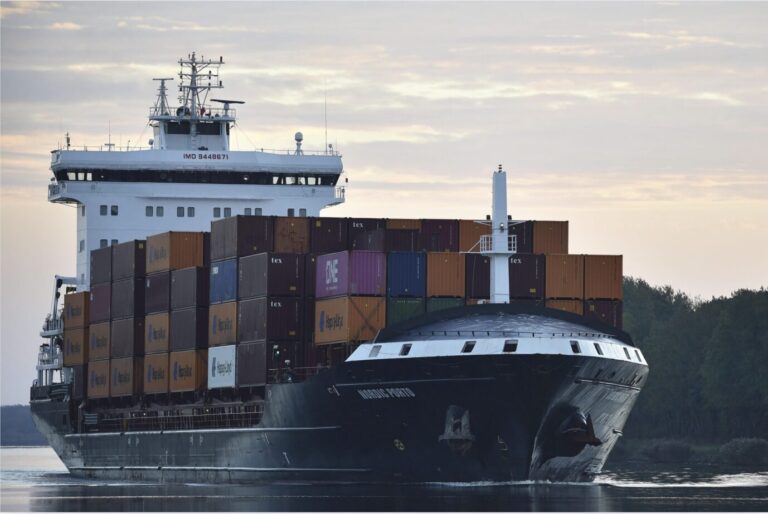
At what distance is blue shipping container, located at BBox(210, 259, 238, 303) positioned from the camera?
65.1 meters

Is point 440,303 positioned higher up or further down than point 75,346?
higher up

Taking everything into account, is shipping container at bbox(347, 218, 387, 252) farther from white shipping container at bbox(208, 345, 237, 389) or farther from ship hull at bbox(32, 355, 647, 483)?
ship hull at bbox(32, 355, 647, 483)

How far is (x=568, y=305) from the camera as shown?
203 ft

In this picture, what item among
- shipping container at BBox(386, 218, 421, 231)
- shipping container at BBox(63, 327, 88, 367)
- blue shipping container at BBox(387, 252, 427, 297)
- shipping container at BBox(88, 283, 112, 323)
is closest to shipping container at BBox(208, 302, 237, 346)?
shipping container at BBox(386, 218, 421, 231)

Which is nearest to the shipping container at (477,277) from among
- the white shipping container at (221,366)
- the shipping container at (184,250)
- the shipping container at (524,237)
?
the shipping container at (524,237)

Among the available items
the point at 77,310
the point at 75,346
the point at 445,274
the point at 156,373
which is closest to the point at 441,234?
the point at 445,274

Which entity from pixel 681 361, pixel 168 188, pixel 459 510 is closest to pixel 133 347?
pixel 168 188

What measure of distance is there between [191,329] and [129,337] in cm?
638

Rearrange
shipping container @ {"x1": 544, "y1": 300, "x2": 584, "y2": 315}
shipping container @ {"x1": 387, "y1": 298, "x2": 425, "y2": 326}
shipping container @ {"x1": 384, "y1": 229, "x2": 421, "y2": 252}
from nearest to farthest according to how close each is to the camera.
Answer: shipping container @ {"x1": 387, "y1": 298, "x2": 425, "y2": 326} < shipping container @ {"x1": 544, "y1": 300, "x2": 584, "y2": 315} < shipping container @ {"x1": 384, "y1": 229, "x2": 421, "y2": 252}

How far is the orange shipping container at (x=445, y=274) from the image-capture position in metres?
60.5

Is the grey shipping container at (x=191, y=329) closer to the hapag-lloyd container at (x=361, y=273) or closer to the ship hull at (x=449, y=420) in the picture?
the ship hull at (x=449, y=420)

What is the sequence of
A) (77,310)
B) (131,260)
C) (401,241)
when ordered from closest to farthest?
(401,241)
(131,260)
(77,310)

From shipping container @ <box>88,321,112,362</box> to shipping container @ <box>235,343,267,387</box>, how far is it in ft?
42.1

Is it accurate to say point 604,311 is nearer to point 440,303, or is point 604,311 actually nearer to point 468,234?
point 440,303
